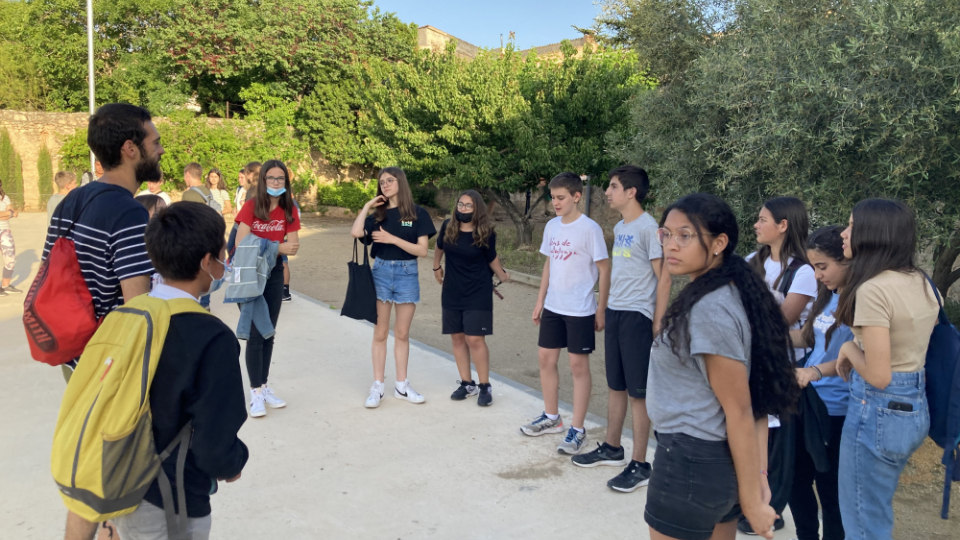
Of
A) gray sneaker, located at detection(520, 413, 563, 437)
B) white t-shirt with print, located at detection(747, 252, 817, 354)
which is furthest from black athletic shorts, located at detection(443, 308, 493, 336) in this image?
white t-shirt with print, located at detection(747, 252, 817, 354)

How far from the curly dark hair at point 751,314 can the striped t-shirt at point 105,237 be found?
187cm

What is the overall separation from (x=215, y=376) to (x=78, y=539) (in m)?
0.88

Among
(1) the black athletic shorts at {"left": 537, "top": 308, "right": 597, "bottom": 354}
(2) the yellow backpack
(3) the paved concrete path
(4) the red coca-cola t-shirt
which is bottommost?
(3) the paved concrete path

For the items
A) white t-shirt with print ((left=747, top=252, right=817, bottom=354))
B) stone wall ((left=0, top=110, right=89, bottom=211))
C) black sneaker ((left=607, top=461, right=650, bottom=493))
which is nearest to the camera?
white t-shirt with print ((left=747, top=252, right=817, bottom=354))

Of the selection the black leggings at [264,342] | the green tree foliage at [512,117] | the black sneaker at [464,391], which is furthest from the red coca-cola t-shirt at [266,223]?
the green tree foliage at [512,117]

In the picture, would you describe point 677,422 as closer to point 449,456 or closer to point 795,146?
point 449,456

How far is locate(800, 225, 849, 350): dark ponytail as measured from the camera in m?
3.00

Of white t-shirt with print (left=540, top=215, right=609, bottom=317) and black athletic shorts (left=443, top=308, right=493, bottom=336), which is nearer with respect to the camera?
white t-shirt with print (left=540, top=215, right=609, bottom=317)

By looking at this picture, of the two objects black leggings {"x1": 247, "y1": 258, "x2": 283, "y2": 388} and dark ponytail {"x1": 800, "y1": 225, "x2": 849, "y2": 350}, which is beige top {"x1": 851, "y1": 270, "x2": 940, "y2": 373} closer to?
dark ponytail {"x1": 800, "y1": 225, "x2": 849, "y2": 350}

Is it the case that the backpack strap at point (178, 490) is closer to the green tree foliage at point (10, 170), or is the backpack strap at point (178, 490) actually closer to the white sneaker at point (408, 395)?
the white sneaker at point (408, 395)

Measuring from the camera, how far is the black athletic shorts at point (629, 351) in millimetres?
3893

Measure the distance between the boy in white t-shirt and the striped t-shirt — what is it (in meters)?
2.67

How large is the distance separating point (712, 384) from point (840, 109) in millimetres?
4503

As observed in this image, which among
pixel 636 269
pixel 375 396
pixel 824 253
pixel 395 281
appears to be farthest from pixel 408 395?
pixel 824 253
